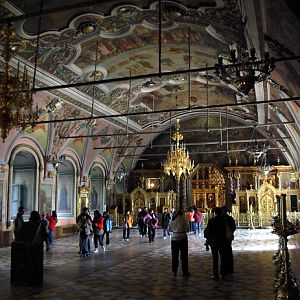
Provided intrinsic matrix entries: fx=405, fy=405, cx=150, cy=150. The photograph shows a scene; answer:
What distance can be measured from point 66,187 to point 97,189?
4.22m

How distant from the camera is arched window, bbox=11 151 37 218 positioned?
1841cm

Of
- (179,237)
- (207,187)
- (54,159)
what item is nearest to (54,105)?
(54,159)

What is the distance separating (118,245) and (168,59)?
7.14m

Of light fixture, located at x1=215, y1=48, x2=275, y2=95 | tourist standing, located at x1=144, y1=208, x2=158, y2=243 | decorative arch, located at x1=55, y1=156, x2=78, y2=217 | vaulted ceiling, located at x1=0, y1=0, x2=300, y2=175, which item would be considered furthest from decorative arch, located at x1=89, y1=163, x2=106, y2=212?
light fixture, located at x1=215, y1=48, x2=275, y2=95

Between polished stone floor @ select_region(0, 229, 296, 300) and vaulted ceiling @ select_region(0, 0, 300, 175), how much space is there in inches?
162

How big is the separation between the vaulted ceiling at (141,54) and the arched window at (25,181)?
52.4 inches

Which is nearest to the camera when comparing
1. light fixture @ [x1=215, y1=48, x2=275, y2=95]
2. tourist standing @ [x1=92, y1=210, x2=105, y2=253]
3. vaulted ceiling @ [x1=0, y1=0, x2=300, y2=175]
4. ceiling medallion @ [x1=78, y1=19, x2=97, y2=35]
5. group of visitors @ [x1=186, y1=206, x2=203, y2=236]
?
light fixture @ [x1=215, y1=48, x2=275, y2=95]

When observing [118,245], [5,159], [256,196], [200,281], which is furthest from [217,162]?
[200,281]

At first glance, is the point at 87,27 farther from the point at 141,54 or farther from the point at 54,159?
the point at 54,159

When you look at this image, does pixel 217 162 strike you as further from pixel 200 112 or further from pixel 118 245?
pixel 118 245

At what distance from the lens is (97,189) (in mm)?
25750

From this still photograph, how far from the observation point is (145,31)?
12.0m

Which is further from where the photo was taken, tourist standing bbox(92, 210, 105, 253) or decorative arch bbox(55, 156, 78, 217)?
decorative arch bbox(55, 156, 78, 217)

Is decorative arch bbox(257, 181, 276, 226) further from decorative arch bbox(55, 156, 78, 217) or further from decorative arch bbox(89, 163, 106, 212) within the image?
decorative arch bbox(55, 156, 78, 217)
